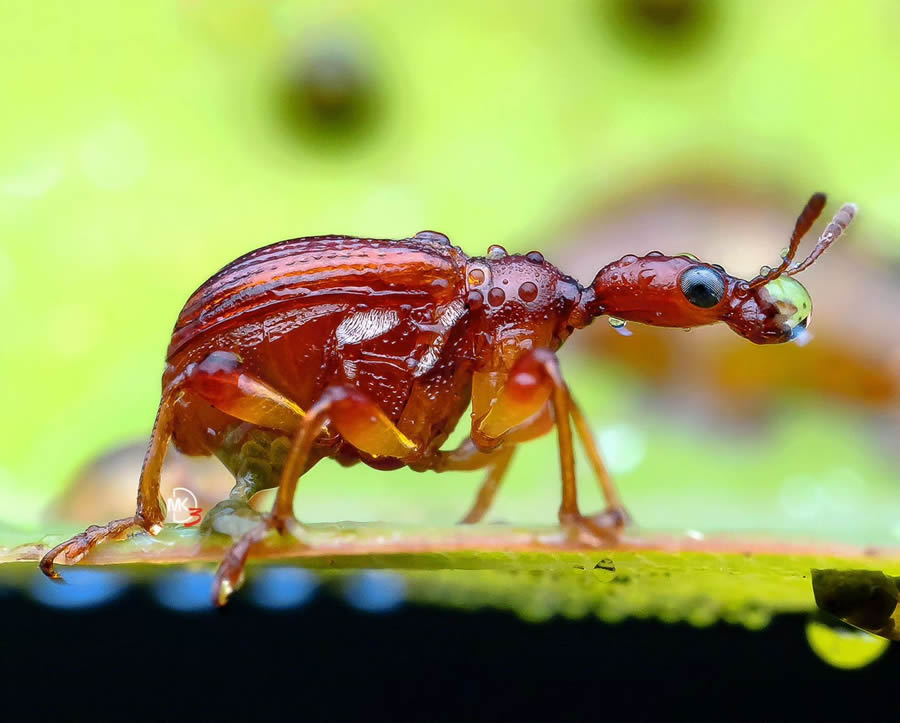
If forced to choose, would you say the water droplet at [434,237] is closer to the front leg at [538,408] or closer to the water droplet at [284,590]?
the front leg at [538,408]

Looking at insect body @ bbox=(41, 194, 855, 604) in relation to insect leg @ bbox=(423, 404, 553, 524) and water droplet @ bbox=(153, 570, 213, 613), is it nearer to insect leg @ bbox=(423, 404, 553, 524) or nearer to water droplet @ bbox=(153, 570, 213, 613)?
insect leg @ bbox=(423, 404, 553, 524)

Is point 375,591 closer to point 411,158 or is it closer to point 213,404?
point 213,404

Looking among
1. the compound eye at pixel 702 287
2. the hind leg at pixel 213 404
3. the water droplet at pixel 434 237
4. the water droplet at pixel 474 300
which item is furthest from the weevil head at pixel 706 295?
the hind leg at pixel 213 404

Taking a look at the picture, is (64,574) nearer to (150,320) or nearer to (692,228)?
(150,320)

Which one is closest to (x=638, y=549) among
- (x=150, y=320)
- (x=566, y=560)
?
(x=566, y=560)

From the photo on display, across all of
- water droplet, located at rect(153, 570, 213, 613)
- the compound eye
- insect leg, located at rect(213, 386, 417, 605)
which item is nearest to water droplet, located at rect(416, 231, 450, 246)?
insect leg, located at rect(213, 386, 417, 605)

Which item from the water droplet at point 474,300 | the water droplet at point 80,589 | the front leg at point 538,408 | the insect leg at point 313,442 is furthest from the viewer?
the water droplet at point 474,300
